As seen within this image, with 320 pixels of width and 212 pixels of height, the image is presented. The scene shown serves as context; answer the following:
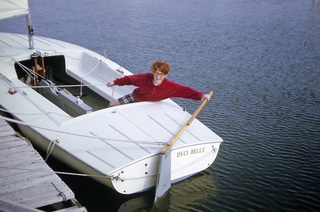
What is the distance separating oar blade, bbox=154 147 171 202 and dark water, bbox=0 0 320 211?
0.46m

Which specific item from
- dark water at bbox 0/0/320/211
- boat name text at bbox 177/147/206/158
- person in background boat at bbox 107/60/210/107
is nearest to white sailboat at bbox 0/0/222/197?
boat name text at bbox 177/147/206/158

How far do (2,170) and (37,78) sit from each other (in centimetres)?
314

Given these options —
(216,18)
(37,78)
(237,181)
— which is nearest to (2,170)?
(37,78)

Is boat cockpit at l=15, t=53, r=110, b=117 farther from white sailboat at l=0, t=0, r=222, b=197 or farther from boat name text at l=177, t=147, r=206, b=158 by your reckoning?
boat name text at l=177, t=147, r=206, b=158

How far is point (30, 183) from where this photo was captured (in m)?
4.00

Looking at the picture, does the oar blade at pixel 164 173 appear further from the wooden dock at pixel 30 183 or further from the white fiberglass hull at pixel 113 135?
the wooden dock at pixel 30 183

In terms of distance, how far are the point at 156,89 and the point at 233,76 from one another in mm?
Answer: 5514

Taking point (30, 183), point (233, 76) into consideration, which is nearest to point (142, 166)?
point (30, 183)

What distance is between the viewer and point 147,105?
218 inches

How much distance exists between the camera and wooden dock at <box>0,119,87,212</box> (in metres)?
3.72

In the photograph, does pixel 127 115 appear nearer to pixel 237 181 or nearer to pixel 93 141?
pixel 93 141

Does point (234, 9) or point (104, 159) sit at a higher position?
point (234, 9)

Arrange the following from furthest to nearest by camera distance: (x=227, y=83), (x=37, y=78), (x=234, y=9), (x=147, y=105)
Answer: (x=234, y=9) < (x=227, y=83) < (x=37, y=78) < (x=147, y=105)

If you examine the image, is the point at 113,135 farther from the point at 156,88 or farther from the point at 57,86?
the point at 57,86
